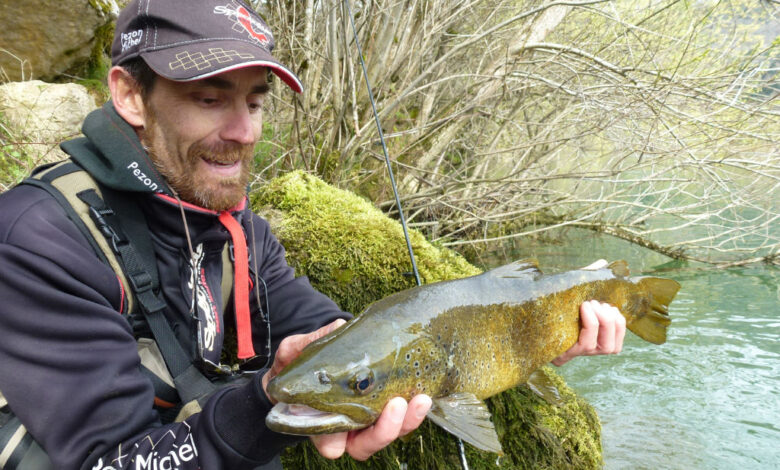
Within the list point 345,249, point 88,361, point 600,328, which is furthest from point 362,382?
point 600,328

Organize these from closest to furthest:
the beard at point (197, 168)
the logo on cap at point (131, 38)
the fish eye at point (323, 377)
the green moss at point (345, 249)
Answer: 1. the fish eye at point (323, 377)
2. the logo on cap at point (131, 38)
3. the beard at point (197, 168)
4. the green moss at point (345, 249)

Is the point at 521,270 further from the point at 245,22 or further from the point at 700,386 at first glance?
the point at 700,386

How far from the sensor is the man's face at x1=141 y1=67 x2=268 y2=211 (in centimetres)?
210

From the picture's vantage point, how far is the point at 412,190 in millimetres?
7660

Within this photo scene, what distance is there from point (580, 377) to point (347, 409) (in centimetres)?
462

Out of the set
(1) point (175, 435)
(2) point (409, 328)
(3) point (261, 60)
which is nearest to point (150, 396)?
(1) point (175, 435)

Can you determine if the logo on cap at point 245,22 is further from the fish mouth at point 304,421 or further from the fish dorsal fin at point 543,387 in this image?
the fish dorsal fin at point 543,387

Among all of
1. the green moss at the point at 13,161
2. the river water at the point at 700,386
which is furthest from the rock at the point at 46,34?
the river water at the point at 700,386

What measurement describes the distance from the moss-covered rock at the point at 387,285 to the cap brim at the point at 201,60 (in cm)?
144

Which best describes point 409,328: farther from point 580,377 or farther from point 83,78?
point 83,78

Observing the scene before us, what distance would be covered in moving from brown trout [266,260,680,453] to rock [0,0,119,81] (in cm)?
642

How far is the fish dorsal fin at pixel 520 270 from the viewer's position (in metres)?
2.43

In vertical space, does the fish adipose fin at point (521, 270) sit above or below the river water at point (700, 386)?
above

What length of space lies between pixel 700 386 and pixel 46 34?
9.27 metres
